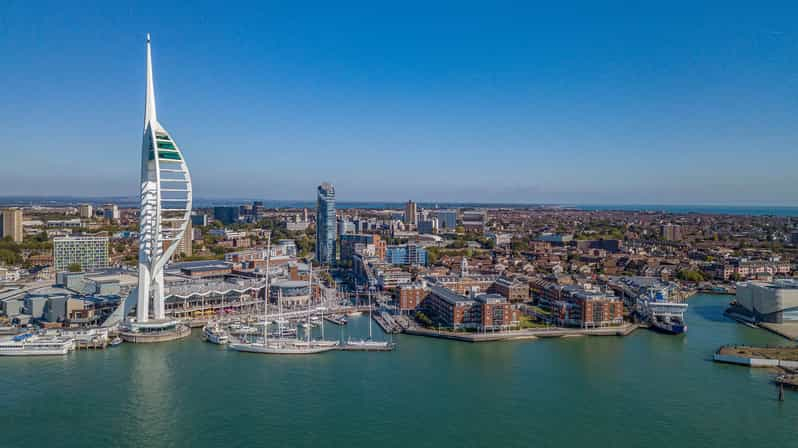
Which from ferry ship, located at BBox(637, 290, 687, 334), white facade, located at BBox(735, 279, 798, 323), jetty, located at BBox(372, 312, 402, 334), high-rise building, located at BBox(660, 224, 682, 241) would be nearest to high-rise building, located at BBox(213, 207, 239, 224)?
high-rise building, located at BBox(660, 224, 682, 241)

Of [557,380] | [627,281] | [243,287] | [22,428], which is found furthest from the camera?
[627,281]

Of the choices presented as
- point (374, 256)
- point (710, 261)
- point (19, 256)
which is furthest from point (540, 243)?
point (19, 256)

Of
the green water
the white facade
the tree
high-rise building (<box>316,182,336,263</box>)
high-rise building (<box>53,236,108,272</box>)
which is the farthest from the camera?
high-rise building (<box>316,182,336,263</box>)

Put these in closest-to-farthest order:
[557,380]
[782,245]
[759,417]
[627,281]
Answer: [759,417] < [557,380] < [627,281] < [782,245]

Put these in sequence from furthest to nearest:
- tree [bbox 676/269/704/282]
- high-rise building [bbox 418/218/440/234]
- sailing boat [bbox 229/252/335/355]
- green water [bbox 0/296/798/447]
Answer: high-rise building [bbox 418/218/440/234] → tree [bbox 676/269/704/282] → sailing boat [bbox 229/252/335/355] → green water [bbox 0/296/798/447]

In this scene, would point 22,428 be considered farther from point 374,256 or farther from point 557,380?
point 374,256

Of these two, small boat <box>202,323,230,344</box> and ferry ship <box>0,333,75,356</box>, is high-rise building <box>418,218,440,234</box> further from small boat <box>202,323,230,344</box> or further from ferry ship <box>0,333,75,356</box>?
ferry ship <box>0,333,75,356</box>

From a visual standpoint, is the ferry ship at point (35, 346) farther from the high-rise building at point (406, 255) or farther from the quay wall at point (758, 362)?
the high-rise building at point (406, 255)
